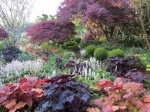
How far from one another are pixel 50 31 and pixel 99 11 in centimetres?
266

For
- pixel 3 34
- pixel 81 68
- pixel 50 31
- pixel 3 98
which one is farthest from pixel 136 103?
pixel 3 34

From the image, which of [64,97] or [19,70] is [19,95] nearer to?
[64,97]

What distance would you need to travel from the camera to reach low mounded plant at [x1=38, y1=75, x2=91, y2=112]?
3.28m

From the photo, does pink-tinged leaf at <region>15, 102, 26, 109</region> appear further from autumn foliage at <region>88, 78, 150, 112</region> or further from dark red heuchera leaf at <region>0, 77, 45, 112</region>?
autumn foliage at <region>88, 78, 150, 112</region>

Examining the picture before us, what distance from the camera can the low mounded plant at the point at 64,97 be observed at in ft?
10.8

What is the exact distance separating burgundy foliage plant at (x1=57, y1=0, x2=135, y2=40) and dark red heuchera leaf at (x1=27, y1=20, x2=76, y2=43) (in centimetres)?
46

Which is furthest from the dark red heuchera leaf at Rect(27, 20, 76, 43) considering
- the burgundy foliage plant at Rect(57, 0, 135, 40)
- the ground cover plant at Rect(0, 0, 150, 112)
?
the burgundy foliage plant at Rect(57, 0, 135, 40)

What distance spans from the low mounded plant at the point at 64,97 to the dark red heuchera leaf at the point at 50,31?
804 cm

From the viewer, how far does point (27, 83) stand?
378 centimetres

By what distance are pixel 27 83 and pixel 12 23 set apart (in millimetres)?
9226

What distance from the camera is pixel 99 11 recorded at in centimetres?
988

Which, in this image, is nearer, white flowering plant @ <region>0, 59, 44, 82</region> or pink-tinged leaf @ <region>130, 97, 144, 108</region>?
pink-tinged leaf @ <region>130, 97, 144, 108</region>

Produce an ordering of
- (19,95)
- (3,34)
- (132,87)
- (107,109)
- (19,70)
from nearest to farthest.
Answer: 1. (107,109)
2. (132,87)
3. (19,95)
4. (19,70)
5. (3,34)

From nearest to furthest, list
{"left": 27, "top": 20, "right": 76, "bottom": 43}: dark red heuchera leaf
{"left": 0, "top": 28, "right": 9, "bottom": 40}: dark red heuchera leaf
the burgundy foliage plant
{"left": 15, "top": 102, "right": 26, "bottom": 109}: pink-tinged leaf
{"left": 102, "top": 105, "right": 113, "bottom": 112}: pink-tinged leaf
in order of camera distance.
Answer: {"left": 102, "top": 105, "right": 113, "bottom": 112}: pink-tinged leaf → {"left": 15, "top": 102, "right": 26, "bottom": 109}: pink-tinged leaf → the burgundy foliage plant → {"left": 27, "top": 20, "right": 76, "bottom": 43}: dark red heuchera leaf → {"left": 0, "top": 28, "right": 9, "bottom": 40}: dark red heuchera leaf
